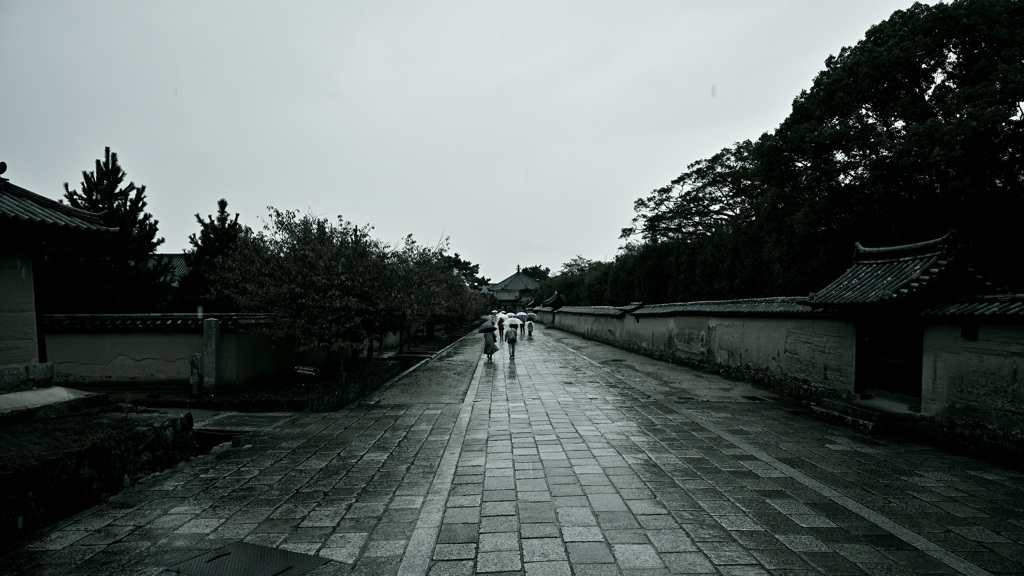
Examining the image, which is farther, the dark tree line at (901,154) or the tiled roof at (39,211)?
the dark tree line at (901,154)

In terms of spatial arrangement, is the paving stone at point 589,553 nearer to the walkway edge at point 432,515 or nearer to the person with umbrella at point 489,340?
the walkway edge at point 432,515

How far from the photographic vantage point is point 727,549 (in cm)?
437

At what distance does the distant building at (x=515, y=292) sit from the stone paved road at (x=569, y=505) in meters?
73.8

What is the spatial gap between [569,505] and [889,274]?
8137 millimetres

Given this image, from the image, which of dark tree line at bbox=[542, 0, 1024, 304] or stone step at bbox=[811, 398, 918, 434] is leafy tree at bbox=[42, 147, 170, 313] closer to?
stone step at bbox=[811, 398, 918, 434]

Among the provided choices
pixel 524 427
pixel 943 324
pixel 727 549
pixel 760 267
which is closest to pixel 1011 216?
pixel 760 267

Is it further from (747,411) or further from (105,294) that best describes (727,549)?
(105,294)

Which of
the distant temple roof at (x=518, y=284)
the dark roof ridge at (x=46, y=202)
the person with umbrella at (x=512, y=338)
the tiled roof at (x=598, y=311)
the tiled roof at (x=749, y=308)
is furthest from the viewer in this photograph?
the distant temple roof at (x=518, y=284)

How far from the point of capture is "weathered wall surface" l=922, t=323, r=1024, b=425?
7203mm

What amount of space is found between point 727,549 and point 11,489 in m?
6.12

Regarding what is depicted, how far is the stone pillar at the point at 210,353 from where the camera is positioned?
12.4 m

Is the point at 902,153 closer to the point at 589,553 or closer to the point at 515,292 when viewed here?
the point at 589,553

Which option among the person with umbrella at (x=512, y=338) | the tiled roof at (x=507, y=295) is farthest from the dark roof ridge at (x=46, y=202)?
the tiled roof at (x=507, y=295)

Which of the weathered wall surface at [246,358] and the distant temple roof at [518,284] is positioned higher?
the distant temple roof at [518,284]
